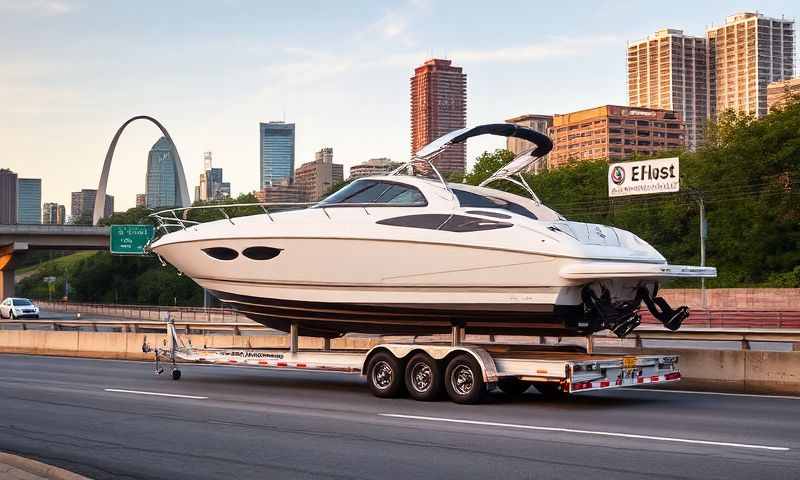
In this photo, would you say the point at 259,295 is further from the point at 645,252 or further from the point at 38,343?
the point at 38,343

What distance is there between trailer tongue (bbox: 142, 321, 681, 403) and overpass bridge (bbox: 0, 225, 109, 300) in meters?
71.5

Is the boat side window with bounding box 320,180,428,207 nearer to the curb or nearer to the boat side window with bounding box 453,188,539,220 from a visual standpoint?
the boat side window with bounding box 453,188,539,220

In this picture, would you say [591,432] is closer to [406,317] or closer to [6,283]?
[406,317]

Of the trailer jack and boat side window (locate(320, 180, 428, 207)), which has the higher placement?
boat side window (locate(320, 180, 428, 207))

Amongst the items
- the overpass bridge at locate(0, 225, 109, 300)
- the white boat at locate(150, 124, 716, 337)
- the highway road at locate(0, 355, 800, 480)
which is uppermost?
the overpass bridge at locate(0, 225, 109, 300)

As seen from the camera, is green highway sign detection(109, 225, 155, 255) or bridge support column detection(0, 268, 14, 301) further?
bridge support column detection(0, 268, 14, 301)

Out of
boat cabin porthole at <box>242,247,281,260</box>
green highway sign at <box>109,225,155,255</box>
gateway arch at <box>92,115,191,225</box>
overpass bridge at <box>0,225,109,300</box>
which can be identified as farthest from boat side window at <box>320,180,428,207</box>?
gateway arch at <box>92,115,191,225</box>

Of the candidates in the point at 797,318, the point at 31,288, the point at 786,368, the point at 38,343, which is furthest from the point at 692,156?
the point at 31,288

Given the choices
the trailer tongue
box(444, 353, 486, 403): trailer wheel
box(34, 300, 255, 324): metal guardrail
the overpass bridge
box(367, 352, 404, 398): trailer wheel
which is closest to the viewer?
the trailer tongue

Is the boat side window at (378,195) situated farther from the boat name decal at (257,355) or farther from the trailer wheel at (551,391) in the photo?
the trailer wheel at (551,391)

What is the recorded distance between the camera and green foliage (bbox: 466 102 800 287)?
233 feet

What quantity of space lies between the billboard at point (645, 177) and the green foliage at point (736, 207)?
684 cm

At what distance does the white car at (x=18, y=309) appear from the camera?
69.8 meters

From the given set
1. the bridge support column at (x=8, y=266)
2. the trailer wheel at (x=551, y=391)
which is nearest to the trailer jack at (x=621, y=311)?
the trailer wheel at (x=551, y=391)
